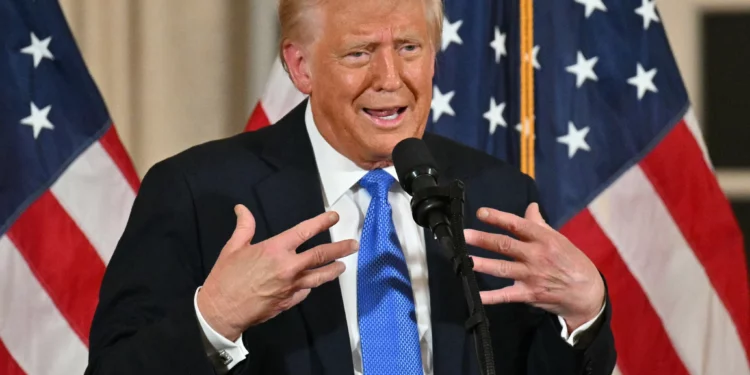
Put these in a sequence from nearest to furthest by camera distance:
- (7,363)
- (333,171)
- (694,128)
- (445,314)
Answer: (445,314) → (333,171) → (7,363) → (694,128)

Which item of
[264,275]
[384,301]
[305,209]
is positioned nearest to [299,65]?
[305,209]

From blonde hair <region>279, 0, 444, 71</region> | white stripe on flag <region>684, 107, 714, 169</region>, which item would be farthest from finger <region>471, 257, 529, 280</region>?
white stripe on flag <region>684, 107, 714, 169</region>

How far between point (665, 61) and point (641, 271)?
547 mm

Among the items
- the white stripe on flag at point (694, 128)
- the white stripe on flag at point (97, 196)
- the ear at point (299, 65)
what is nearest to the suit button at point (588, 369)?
the ear at point (299, 65)

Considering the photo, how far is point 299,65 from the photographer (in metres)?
2.04

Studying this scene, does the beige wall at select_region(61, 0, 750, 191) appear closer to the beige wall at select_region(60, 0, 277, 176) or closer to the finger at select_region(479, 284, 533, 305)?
the beige wall at select_region(60, 0, 277, 176)

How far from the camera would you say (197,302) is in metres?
1.62

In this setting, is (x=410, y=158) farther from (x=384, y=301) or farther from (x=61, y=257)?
(x=61, y=257)

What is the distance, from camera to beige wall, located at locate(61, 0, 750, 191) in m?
2.80

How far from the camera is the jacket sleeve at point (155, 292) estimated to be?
1.62m

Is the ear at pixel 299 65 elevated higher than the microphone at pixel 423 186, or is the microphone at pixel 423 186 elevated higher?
the ear at pixel 299 65

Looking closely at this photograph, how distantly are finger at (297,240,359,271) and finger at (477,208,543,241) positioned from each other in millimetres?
227

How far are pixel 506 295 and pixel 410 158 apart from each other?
33 cm

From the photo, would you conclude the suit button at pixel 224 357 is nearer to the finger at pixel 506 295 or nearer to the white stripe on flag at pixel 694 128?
the finger at pixel 506 295
